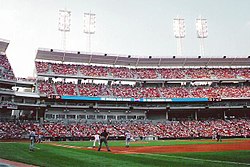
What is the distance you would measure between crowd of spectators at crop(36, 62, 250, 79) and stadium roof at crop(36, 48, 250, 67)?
1139 mm

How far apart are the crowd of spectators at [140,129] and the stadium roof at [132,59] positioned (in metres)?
13.7

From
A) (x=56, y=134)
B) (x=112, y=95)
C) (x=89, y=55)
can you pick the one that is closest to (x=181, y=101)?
(x=112, y=95)

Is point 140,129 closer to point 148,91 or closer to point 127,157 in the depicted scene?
point 148,91

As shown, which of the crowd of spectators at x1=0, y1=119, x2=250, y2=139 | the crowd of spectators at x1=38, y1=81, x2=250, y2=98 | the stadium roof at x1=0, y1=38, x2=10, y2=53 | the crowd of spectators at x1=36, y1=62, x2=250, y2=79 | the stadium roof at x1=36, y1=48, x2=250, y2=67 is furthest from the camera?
the crowd of spectators at x1=36, y1=62, x2=250, y2=79

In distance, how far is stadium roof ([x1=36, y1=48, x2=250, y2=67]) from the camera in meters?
54.6

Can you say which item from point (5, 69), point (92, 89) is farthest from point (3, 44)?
point (92, 89)

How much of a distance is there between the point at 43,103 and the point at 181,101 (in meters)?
26.8

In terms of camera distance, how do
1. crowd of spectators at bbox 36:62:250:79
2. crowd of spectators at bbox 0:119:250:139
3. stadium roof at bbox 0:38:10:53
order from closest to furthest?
crowd of spectators at bbox 0:119:250:139 < stadium roof at bbox 0:38:10:53 < crowd of spectators at bbox 36:62:250:79

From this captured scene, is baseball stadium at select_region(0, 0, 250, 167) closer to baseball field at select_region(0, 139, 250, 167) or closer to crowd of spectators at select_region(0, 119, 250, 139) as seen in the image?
crowd of spectators at select_region(0, 119, 250, 139)

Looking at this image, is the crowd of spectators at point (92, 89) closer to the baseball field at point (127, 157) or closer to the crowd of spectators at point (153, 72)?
the crowd of spectators at point (153, 72)

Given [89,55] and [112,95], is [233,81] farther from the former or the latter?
[89,55]

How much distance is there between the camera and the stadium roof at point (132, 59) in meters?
54.6

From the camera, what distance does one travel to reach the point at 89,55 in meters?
55.7

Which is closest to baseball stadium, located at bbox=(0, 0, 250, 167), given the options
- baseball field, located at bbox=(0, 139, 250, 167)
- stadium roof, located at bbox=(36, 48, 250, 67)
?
stadium roof, located at bbox=(36, 48, 250, 67)
